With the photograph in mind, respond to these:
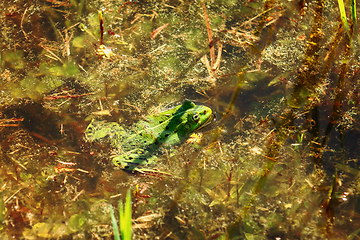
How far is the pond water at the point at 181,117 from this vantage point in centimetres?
217

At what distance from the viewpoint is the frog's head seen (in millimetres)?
2525

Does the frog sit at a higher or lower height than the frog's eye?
lower

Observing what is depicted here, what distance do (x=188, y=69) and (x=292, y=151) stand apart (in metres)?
1.40

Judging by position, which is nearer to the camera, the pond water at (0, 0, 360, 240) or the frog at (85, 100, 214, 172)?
the pond water at (0, 0, 360, 240)

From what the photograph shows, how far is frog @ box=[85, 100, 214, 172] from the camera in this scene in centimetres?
252

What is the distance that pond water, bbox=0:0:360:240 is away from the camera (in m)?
2.17

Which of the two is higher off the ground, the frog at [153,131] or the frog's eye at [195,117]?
the frog's eye at [195,117]

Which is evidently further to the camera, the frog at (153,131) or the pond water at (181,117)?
the frog at (153,131)

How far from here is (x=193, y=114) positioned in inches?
98.2

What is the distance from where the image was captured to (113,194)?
229cm

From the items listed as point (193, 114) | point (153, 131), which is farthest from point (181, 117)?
point (153, 131)

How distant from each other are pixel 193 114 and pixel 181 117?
0.43 feet

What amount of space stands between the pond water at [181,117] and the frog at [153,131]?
0.05 feet

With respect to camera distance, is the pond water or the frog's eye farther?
the frog's eye
